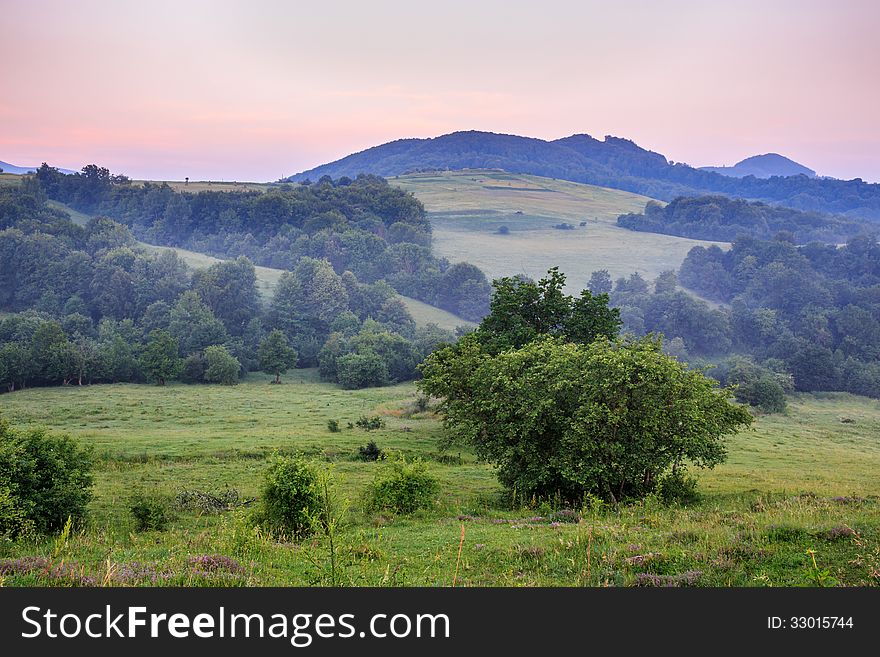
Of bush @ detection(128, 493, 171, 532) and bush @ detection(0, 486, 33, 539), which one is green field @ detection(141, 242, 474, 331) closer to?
bush @ detection(128, 493, 171, 532)

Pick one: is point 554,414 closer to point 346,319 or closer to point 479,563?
point 479,563

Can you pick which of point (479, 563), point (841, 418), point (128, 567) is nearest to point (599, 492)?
point (479, 563)

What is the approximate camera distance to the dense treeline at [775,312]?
3716 inches

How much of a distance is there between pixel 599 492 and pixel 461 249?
16156cm

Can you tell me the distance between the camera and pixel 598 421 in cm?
2020

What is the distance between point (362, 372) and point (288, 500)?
62935 millimetres

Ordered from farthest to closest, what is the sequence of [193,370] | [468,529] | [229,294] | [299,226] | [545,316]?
[299,226] < [229,294] < [193,370] < [545,316] < [468,529]

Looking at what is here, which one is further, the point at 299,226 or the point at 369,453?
the point at 299,226

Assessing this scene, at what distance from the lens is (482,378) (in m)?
26.3

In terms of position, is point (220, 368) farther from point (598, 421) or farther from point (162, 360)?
point (598, 421)

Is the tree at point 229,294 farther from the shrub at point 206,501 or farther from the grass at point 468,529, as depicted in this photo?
the shrub at point 206,501

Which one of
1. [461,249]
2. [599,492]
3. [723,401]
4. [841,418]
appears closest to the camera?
[599,492]

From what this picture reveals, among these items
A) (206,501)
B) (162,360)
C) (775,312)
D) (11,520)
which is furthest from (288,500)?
(775,312)

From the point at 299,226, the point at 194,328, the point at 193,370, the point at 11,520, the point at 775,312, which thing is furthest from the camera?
the point at 299,226
